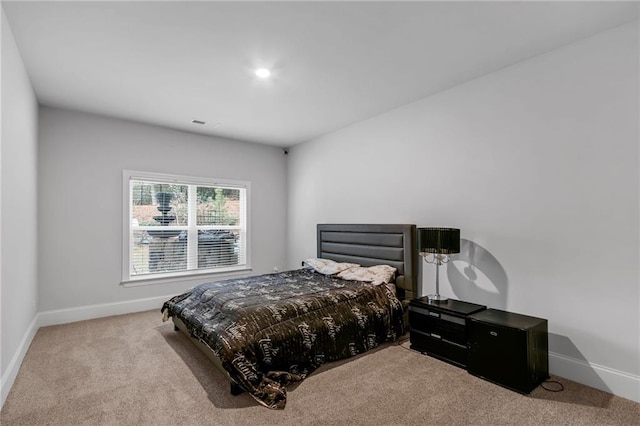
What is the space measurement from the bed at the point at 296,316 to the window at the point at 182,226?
54.1 inches

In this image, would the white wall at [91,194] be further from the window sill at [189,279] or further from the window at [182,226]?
the window at [182,226]

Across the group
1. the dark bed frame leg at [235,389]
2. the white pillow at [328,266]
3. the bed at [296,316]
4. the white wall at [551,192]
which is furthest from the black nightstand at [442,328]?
the dark bed frame leg at [235,389]

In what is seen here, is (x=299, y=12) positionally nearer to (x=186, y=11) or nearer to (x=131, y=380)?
(x=186, y=11)

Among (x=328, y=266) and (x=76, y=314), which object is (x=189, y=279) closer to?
(x=76, y=314)

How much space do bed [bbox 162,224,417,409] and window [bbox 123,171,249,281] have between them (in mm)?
1373

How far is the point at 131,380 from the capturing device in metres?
2.61

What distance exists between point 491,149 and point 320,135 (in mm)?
2786

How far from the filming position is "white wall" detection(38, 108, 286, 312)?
405 cm

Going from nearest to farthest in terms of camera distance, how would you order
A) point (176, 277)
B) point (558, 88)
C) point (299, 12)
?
point (299, 12) < point (558, 88) < point (176, 277)

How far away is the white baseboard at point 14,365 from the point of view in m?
2.28

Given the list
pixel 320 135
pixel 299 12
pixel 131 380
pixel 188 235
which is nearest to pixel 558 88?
pixel 299 12

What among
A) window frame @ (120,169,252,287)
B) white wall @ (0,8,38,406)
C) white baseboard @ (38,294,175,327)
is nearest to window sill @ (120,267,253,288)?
window frame @ (120,169,252,287)

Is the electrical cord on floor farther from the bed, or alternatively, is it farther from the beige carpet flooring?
the bed

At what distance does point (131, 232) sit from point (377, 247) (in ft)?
11.0
